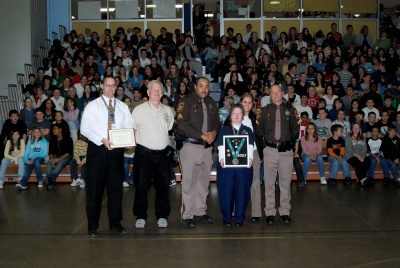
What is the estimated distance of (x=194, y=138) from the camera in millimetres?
8305

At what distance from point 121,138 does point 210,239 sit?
1586 mm

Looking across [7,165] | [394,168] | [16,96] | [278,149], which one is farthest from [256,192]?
[16,96]

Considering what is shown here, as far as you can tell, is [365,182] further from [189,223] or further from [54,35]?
[54,35]

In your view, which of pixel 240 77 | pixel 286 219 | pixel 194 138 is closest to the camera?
pixel 194 138

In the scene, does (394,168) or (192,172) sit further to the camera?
(394,168)

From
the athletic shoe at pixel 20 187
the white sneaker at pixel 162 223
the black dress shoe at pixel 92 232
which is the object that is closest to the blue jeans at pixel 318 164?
the white sneaker at pixel 162 223

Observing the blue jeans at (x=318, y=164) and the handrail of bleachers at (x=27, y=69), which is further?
the handrail of bleachers at (x=27, y=69)

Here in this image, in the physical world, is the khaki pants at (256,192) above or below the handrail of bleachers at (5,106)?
below

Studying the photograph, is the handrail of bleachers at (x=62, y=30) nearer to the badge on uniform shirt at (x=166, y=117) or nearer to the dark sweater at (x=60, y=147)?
the dark sweater at (x=60, y=147)

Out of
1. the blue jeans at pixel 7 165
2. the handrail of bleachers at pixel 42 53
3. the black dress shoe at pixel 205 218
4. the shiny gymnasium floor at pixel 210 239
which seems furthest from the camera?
the handrail of bleachers at pixel 42 53

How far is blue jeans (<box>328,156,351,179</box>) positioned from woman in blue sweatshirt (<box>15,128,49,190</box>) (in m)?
5.64

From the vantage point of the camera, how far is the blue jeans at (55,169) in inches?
489

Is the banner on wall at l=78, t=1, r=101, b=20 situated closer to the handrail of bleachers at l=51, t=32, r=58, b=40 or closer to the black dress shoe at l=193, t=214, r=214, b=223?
the handrail of bleachers at l=51, t=32, r=58, b=40

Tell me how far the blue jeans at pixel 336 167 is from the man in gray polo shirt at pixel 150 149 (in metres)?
5.32
